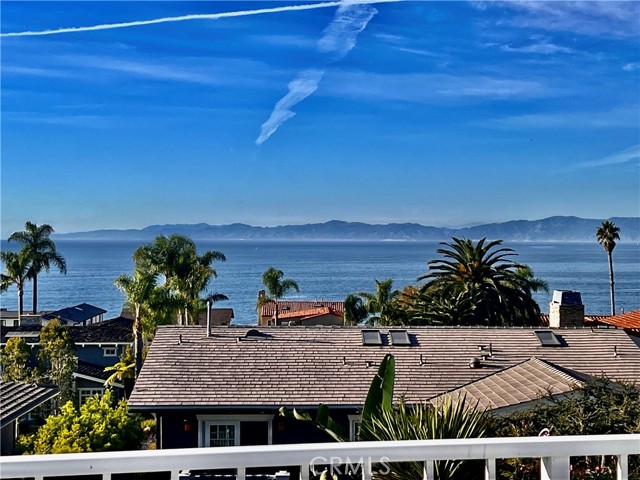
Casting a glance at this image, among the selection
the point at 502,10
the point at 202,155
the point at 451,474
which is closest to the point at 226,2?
the point at 502,10

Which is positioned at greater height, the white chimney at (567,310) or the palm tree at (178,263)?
the palm tree at (178,263)

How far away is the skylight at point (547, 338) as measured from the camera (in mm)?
18188

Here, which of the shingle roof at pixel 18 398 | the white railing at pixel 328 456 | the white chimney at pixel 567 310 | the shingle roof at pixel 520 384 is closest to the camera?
the white railing at pixel 328 456

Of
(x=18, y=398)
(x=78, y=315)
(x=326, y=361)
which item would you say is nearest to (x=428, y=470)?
(x=18, y=398)

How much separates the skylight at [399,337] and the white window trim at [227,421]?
434 cm

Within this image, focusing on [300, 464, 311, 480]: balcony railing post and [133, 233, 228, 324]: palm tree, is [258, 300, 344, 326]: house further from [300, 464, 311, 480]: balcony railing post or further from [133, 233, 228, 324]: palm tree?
[300, 464, 311, 480]: balcony railing post

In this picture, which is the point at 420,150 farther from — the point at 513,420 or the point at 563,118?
the point at 513,420

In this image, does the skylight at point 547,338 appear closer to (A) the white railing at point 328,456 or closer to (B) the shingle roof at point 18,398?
(B) the shingle roof at point 18,398

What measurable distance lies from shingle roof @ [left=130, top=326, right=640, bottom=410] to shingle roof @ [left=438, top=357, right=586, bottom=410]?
50.8 inches

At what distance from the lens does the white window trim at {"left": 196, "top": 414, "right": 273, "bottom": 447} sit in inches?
596

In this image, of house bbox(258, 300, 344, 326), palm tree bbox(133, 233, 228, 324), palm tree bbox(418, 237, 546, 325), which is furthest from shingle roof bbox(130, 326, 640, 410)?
house bbox(258, 300, 344, 326)

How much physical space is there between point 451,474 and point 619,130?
346 feet

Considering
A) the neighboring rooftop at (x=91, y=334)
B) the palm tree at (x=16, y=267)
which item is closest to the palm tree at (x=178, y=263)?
the neighboring rooftop at (x=91, y=334)

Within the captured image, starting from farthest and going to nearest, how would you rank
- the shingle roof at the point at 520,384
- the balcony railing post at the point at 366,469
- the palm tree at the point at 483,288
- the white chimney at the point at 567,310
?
the palm tree at the point at 483,288 < the white chimney at the point at 567,310 < the shingle roof at the point at 520,384 < the balcony railing post at the point at 366,469
